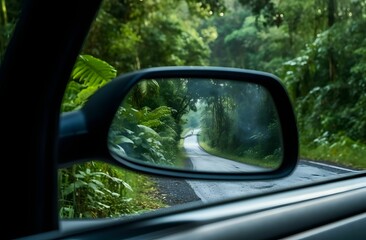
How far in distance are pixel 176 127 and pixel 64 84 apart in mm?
382

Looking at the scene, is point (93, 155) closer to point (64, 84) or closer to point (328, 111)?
point (64, 84)

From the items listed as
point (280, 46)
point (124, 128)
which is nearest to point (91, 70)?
point (124, 128)

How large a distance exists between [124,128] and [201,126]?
0.23 meters

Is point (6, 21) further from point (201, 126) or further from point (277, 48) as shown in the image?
point (277, 48)

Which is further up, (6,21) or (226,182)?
(6,21)

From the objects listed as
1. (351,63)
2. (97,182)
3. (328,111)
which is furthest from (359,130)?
(97,182)

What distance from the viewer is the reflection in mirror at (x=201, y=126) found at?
5.50 ft

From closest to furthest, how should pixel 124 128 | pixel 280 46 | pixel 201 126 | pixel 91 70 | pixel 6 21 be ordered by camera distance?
pixel 124 128, pixel 201 126, pixel 91 70, pixel 6 21, pixel 280 46

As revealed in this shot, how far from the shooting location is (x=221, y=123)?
178cm

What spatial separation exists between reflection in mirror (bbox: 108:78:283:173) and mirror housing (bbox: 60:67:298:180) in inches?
0.5

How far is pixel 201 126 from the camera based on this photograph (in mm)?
1736

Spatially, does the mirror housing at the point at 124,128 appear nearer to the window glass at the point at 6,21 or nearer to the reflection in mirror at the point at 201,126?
the reflection in mirror at the point at 201,126

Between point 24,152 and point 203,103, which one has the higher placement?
point 203,103

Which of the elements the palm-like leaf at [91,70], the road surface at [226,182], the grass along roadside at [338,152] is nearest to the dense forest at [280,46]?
the grass along roadside at [338,152]
